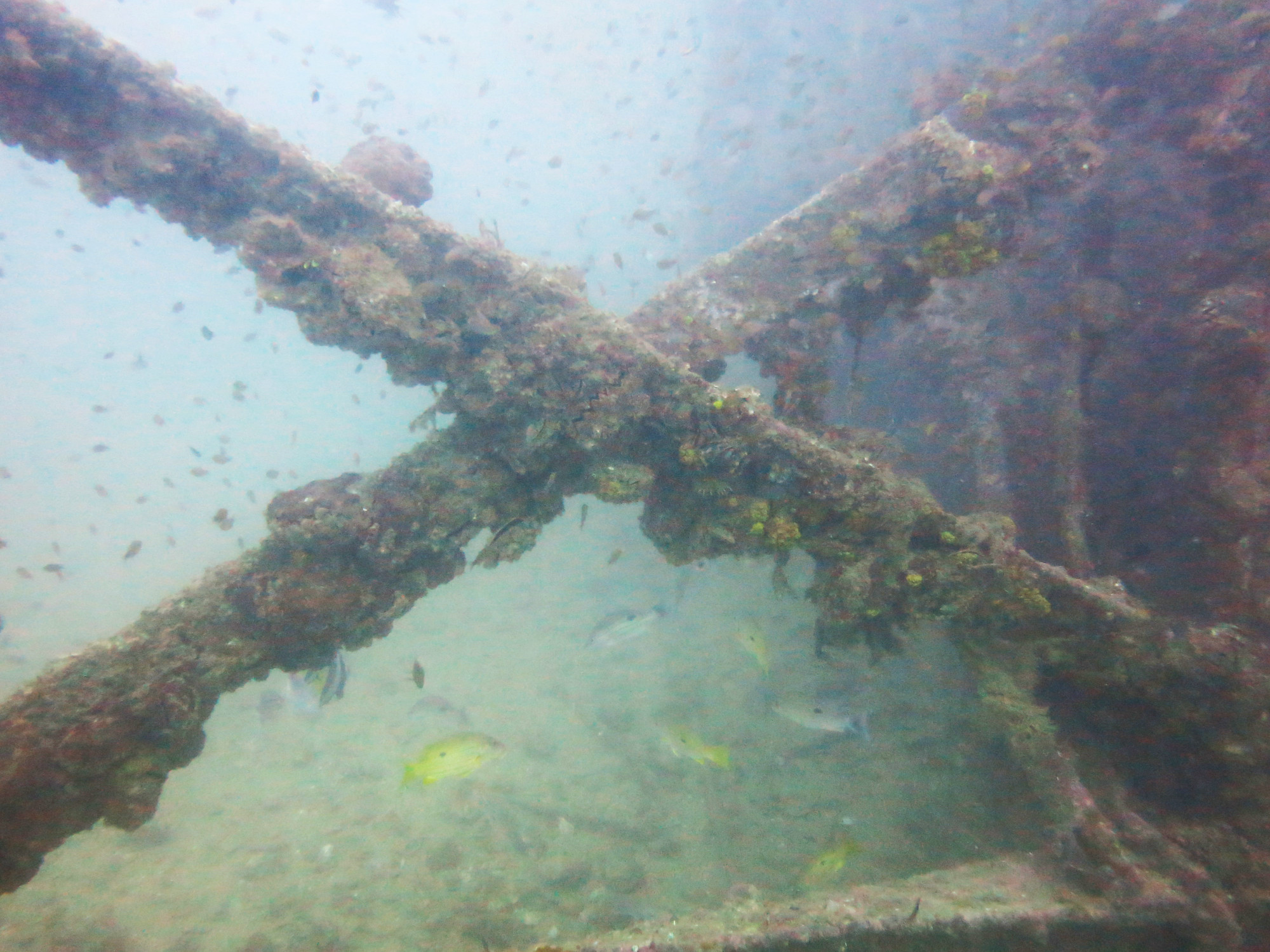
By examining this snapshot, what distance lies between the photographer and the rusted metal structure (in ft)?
13.1

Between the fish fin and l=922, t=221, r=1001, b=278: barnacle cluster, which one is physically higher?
l=922, t=221, r=1001, b=278: barnacle cluster

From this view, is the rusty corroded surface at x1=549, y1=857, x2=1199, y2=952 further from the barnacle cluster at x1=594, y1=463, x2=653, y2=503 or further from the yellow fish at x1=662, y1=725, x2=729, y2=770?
the barnacle cluster at x1=594, y1=463, x2=653, y2=503

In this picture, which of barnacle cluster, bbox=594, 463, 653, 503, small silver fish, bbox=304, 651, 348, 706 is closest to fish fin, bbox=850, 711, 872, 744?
barnacle cluster, bbox=594, 463, 653, 503

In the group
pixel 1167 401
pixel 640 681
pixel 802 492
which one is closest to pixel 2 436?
pixel 640 681

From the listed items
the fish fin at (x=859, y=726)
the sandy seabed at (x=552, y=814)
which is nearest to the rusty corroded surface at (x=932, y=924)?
the sandy seabed at (x=552, y=814)

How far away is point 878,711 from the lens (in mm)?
7211

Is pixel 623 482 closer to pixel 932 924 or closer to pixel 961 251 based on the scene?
pixel 932 924

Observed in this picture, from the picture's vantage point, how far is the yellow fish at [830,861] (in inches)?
179

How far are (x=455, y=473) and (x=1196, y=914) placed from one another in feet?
22.8

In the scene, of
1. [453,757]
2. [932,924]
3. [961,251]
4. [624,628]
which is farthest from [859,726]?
[961,251]

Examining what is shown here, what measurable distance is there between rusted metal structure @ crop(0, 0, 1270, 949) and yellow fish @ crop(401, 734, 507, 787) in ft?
5.85

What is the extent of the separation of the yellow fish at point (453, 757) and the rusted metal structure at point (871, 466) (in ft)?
5.85

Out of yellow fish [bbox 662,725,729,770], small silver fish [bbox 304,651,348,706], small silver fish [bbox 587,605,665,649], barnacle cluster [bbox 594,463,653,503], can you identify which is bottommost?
yellow fish [bbox 662,725,729,770]

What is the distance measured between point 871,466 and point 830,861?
3590 mm
